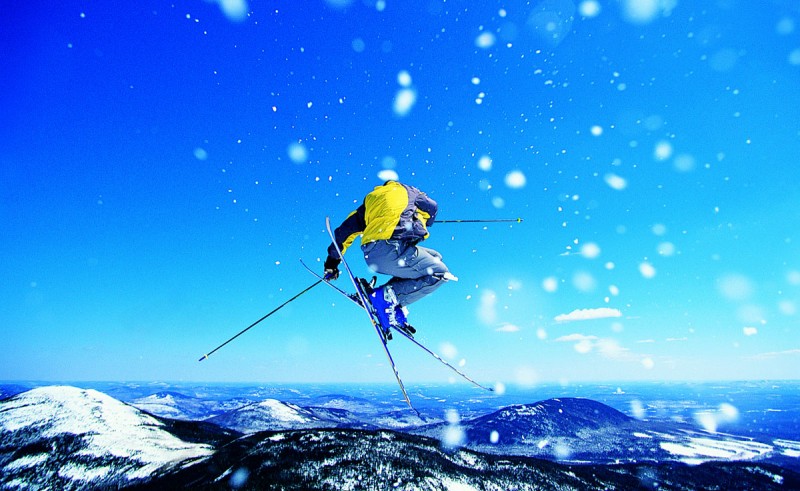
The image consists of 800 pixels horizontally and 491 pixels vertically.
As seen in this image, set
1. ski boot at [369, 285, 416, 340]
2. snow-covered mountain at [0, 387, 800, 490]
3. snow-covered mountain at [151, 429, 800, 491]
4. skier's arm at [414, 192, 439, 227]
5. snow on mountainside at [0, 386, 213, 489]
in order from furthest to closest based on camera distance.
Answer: snow-covered mountain at [151, 429, 800, 491], snow on mountainside at [0, 386, 213, 489], snow-covered mountain at [0, 387, 800, 490], ski boot at [369, 285, 416, 340], skier's arm at [414, 192, 439, 227]

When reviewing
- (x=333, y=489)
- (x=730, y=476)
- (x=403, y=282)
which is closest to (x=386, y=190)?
(x=403, y=282)

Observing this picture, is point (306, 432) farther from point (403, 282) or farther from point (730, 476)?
point (730, 476)

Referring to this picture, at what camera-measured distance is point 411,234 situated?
981 centimetres

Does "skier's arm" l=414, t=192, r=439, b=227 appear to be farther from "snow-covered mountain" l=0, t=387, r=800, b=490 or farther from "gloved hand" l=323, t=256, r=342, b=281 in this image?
"snow-covered mountain" l=0, t=387, r=800, b=490

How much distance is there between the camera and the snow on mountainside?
131ft

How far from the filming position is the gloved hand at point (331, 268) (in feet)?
36.3

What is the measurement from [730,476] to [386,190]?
20610cm

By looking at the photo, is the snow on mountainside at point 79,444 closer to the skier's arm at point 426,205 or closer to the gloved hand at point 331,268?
the gloved hand at point 331,268

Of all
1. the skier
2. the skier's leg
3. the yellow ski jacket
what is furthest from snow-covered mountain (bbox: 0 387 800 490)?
the yellow ski jacket

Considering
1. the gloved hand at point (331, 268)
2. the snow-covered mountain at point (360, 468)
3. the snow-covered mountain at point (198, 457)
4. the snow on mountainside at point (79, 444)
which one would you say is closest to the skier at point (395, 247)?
the gloved hand at point (331, 268)

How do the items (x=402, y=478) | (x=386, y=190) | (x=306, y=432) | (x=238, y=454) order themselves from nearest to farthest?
(x=386, y=190), (x=402, y=478), (x=238, y=454), (x=306, y=432)

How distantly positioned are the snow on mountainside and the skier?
46.2 meters

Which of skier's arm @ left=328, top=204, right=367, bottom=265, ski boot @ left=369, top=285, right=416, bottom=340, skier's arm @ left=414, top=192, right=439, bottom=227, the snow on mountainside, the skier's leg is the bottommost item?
the snow on mountainside

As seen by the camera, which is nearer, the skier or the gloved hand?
the skier
